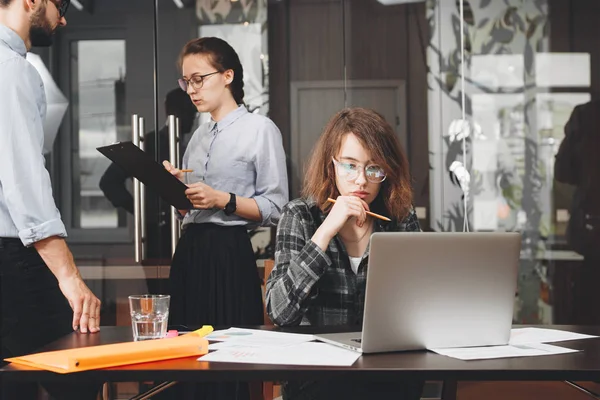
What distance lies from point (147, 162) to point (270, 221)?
26.3 inches

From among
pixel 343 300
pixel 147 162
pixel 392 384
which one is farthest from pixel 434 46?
pixel 392 384

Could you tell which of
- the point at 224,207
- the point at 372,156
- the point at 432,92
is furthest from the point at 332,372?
the point at 432,92

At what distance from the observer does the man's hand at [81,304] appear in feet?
6.44

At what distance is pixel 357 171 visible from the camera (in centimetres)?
221

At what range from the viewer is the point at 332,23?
153 inches

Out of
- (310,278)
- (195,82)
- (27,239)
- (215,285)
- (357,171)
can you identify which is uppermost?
(195,82)

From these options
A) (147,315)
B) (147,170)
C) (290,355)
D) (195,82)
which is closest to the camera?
(290,355)

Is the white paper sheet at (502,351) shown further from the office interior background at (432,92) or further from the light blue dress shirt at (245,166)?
the office interior background at (432,92)

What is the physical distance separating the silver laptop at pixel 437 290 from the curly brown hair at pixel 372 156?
0.65 metres

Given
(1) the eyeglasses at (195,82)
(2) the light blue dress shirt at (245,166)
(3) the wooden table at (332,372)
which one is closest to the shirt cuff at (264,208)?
(2) the light blue dress shirt at (245,166)

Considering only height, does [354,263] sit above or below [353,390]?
above

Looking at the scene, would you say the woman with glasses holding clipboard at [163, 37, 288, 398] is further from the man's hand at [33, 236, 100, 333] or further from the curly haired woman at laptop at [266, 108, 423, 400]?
the man's hand at [33, 236, 100, 333]

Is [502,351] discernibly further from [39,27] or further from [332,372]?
[39,27]

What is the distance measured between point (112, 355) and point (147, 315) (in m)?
0.26
